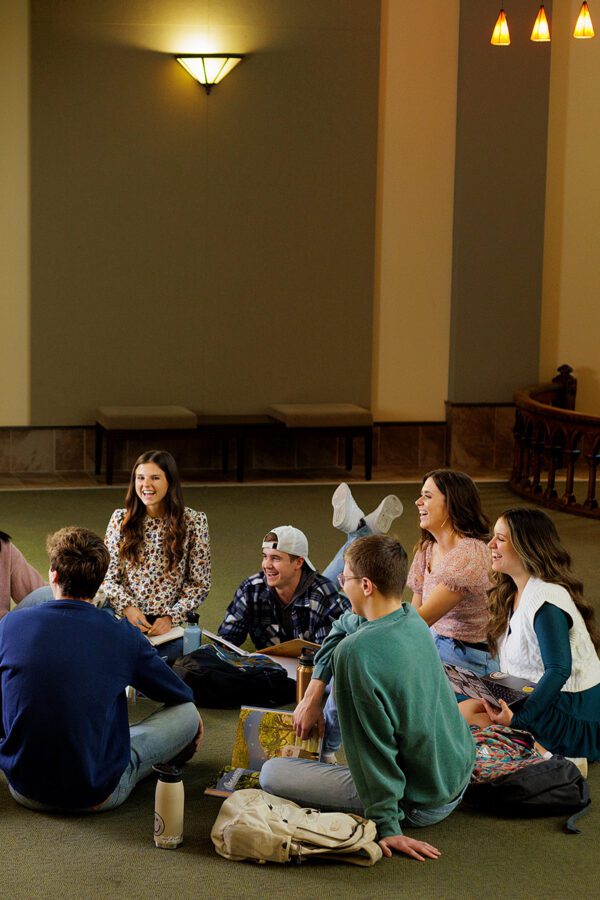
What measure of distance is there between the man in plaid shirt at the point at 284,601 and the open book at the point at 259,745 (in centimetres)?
112

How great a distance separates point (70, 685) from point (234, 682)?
1.48 m

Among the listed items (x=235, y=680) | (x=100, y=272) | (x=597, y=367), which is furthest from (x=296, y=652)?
(x=597, y=367)

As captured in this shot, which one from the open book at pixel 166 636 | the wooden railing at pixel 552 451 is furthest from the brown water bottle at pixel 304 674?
the wooden railing at pixel 552 451

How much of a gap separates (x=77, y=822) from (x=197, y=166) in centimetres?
796

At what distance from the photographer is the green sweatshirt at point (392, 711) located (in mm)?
3721

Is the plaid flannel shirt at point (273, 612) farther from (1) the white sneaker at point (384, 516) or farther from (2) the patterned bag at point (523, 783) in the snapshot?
(2) the patterned bag at point (523, 783)

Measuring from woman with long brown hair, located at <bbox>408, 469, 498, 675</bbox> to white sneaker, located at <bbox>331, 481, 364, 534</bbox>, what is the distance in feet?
2.40

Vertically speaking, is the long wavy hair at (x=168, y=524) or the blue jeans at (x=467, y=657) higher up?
the long wavy hair at (x=168, y=524)

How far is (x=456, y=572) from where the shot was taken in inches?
202

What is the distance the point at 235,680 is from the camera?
525 centimetres

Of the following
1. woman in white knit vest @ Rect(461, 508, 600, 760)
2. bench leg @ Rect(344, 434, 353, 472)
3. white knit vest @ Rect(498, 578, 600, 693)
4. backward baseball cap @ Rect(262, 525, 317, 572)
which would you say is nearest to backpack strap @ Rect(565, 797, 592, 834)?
woman in white knit vest @ Rect(461, 508, 600, 760)

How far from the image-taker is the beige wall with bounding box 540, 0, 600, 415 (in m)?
11.7

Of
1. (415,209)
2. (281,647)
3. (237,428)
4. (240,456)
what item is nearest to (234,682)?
(281,647)

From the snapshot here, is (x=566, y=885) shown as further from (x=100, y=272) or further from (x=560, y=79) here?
(x=560, y=79)
